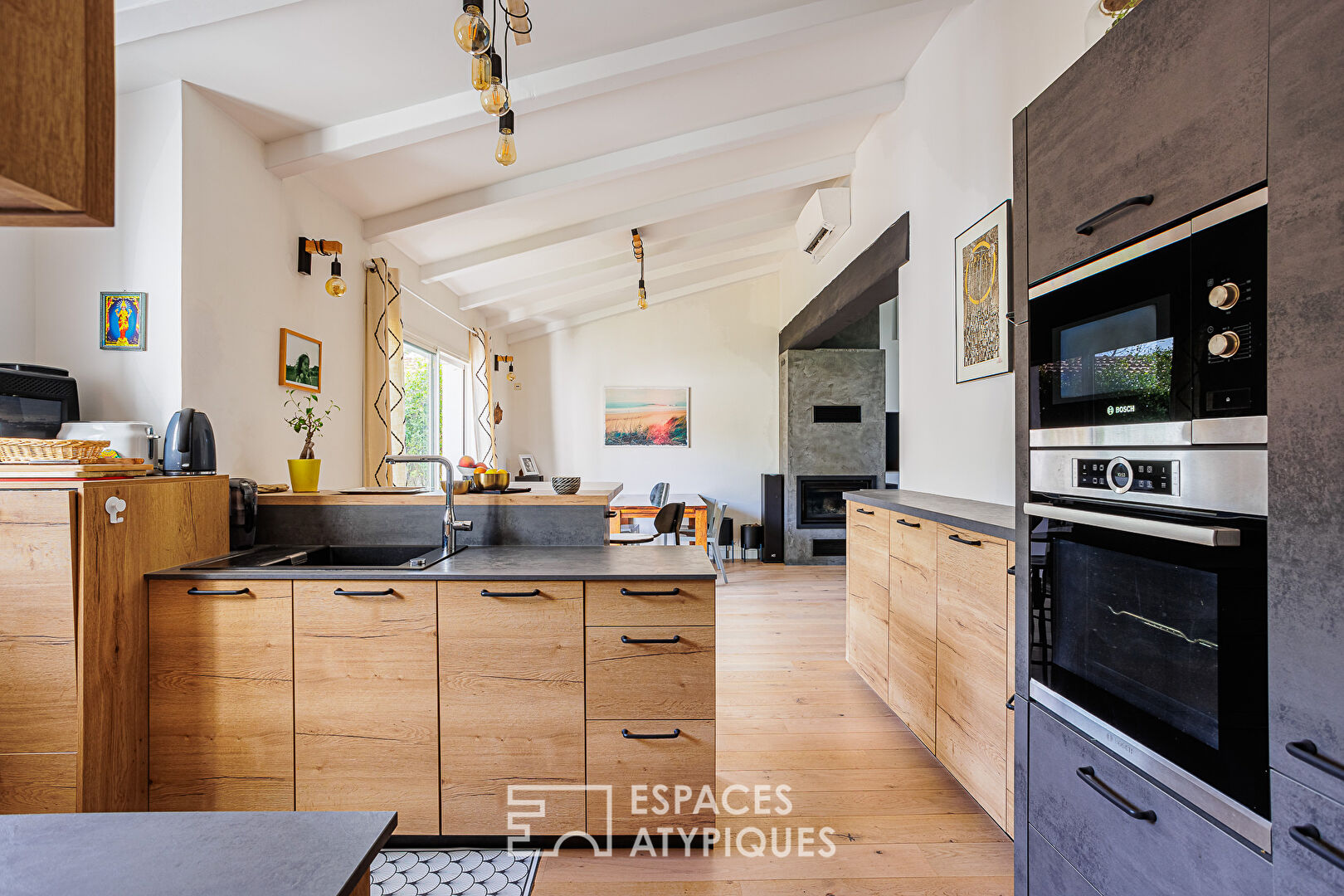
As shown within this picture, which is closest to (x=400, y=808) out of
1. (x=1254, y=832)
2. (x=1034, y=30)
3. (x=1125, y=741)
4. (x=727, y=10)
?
(x=1125, y=741)

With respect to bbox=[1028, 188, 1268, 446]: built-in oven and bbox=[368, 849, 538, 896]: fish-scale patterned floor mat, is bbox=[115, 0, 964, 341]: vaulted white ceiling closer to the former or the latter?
bbox=[1028, 188, 1268, 446]: built-in oven

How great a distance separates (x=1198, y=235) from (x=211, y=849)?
144cm

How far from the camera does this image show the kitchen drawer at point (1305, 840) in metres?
0.80

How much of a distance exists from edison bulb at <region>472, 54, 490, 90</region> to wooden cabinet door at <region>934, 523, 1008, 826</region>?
1820 mm

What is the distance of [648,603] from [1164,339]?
4.53ft

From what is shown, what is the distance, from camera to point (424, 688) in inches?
77.3

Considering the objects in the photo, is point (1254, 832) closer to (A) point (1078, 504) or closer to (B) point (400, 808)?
(A) point (1078, 504)

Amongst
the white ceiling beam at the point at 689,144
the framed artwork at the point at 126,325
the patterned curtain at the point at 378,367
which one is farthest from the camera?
the patterned curtain at the point at 378,367

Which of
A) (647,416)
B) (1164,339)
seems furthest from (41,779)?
(647,416)

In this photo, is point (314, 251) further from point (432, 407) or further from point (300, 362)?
point (432, 407)

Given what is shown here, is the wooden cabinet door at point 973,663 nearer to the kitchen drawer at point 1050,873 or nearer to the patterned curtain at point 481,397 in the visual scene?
the kitchen drawer at point 1050,873

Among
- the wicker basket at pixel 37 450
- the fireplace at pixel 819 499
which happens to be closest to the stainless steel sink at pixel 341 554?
the wicker basket at pixel 37 450

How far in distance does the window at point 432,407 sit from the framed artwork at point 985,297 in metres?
3.53

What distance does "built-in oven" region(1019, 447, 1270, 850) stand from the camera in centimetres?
94
